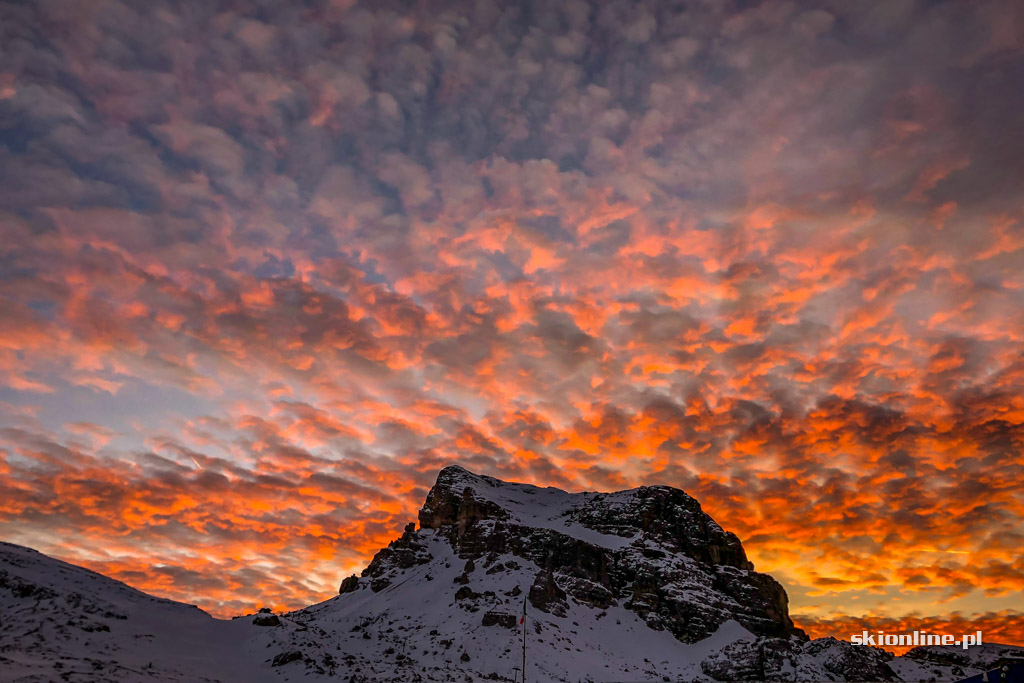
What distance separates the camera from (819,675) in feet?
295

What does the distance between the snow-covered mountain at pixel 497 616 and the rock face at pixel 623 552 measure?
0.41 metres

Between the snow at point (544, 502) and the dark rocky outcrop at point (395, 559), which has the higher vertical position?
the snow at point (544, 502)

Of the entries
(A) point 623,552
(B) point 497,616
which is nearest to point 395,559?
(B) point 497,616

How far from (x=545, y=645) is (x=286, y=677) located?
49.2 meters

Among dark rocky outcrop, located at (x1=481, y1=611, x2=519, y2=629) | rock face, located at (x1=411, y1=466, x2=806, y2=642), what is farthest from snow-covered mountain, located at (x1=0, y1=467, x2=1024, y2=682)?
rock face, located at (x1=411, y1=466, x2=806, y2=642)

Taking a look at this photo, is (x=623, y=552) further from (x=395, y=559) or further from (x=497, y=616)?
(x=497, y=616)

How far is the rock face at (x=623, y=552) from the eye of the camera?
116125 millimetres

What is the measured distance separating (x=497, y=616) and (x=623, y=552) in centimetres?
5245

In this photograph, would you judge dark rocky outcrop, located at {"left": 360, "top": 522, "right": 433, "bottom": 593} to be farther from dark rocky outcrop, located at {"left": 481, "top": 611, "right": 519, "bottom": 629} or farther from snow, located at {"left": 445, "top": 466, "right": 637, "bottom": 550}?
dark rocky outcrop, located at {"left": 481, "top": 611, "right": 519, "bottom": 629}

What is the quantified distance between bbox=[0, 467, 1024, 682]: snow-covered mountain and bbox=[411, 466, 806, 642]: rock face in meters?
0.41

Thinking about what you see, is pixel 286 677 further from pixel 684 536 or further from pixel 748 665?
pixel 684 536

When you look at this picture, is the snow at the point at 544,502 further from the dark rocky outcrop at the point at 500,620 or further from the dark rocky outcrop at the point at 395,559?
the dark rocky outcrop at the point at 500,620

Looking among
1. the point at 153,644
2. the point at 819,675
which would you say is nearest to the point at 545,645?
the point at 819,675

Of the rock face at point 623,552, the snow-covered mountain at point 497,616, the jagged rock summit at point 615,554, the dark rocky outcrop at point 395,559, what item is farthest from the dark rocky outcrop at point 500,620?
the dark rocky outcrop at point 395,559
